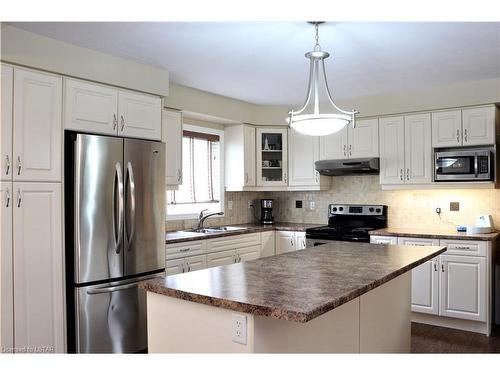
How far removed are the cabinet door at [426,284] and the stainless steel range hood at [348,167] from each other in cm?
90

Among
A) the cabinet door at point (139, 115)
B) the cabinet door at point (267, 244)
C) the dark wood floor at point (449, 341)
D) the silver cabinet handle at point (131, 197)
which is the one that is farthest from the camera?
the cabinet door at point (267, 244)

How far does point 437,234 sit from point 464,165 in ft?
2.38

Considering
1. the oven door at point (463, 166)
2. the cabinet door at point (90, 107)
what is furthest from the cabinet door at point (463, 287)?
the cabinet door at point (90, 107)

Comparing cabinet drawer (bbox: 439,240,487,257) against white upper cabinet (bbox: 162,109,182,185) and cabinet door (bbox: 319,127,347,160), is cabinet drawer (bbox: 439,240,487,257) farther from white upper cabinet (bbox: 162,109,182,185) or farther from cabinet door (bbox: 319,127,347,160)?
white upper cabinet (bbox: 162,109,182,185)

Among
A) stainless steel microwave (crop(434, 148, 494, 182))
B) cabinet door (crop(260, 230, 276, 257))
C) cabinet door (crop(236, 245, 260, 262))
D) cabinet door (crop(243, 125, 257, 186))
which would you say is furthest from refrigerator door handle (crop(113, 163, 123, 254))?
stainless steel microwave (crop(434, 148, 494, 182))

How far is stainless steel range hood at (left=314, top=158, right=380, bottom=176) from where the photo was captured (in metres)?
4.71

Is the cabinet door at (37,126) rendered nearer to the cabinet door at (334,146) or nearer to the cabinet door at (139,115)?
the cabinet door at (139,115)

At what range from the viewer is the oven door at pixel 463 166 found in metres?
4.09

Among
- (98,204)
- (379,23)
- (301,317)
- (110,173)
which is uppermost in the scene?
(379,23)

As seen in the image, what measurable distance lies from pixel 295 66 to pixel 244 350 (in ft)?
8.49

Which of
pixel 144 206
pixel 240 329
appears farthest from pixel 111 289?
pixel 240 329

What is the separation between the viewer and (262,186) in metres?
5.37
